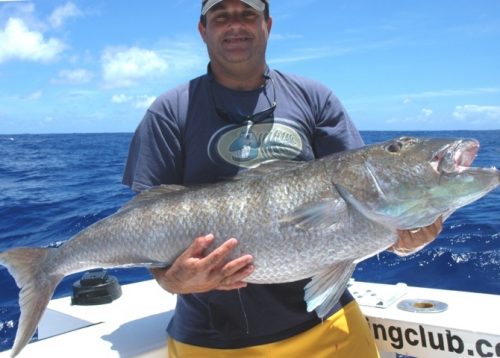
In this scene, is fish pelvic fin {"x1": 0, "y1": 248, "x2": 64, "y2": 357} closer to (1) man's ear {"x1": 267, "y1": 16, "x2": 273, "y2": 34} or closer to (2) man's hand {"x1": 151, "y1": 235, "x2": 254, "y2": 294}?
(2) man's hand {"x1": 151, "y1": 235, "x2": 254, "y2": 294}

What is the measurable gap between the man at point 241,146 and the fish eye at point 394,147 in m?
0.47

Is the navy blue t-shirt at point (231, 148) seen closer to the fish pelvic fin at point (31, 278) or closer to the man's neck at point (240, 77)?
the man's neck at point (240, 77)

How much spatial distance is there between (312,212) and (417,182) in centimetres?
59

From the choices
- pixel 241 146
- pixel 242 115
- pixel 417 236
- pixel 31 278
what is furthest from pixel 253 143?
pixel 31 278

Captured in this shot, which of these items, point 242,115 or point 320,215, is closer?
point 320,215

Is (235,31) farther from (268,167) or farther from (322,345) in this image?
(322,345)

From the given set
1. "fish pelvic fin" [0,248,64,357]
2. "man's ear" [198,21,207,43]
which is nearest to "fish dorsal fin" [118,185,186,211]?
"fish pelvic fin" [0,248,64,357]

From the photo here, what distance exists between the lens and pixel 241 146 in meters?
3.21

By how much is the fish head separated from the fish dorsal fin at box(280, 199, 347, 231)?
78 millimetres

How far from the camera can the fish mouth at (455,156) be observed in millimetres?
2729

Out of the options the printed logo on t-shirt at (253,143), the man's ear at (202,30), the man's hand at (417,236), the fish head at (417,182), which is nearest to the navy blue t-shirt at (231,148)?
the printed logo on t-shirt at (253,143)

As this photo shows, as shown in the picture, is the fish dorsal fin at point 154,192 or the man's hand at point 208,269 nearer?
the man's hand at point 208,269

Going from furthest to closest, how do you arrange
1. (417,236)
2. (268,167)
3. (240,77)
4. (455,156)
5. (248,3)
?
(240,77), (248,3), (268,167), (417,236), (455,156)

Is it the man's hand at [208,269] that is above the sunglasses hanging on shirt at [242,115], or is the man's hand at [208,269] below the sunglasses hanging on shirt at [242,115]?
below
